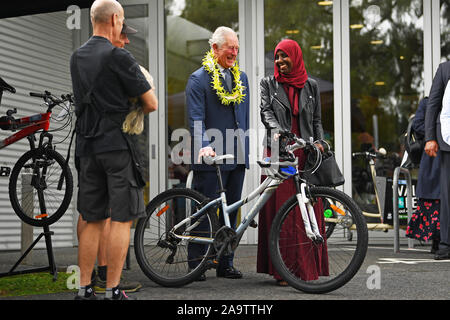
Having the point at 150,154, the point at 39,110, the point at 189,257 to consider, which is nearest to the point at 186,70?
the point at 150,154

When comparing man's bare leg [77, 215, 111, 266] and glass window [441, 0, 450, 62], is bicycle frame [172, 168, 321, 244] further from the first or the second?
glass window [441, 0, 450, 62]

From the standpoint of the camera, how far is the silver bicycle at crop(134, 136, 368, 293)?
4.39m

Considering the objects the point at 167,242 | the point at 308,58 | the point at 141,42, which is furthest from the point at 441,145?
the point at 141,42

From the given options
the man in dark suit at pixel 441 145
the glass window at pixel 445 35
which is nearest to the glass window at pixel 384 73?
the glass window at pixel 445 35

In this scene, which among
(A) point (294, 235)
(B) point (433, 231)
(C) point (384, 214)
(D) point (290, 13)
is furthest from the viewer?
(D) point (290, 13)

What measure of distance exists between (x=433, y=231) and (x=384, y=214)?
1366 mm

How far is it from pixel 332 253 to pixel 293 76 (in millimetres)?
1338

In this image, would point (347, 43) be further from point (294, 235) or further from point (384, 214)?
point (294, 235)

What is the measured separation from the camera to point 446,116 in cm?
653

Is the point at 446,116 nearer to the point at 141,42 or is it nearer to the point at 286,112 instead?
the point at 286,112

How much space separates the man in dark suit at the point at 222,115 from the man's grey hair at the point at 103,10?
1406 millimetres

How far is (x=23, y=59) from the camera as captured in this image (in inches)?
339

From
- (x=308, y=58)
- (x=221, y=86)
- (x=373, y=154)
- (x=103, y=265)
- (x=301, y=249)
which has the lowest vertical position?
(x=103, y=265)

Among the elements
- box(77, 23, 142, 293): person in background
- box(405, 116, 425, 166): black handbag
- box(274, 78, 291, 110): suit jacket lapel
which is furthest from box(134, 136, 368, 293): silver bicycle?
box(405, 116, 425, 166): black handbag
